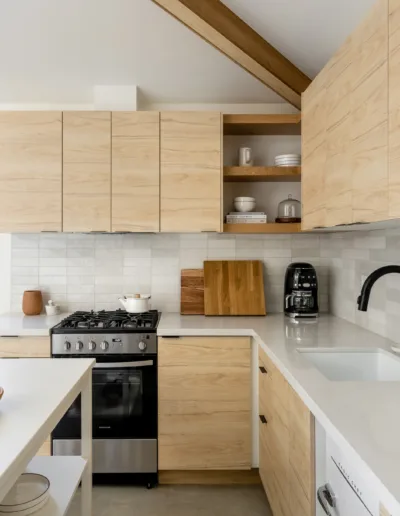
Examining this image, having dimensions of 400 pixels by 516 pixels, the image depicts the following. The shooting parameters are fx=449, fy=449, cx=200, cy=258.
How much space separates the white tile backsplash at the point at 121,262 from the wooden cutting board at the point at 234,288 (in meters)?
0.08

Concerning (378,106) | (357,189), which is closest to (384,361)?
(357,189)

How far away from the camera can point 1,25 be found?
2.43m

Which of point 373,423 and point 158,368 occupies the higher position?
point 373,423

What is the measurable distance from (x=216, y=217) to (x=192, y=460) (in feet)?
4.93

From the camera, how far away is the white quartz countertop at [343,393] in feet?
3.22

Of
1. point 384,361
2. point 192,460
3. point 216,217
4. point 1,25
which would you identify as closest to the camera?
point 384,361

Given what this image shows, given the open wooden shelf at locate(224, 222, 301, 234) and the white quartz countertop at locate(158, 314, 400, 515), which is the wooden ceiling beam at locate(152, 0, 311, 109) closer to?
the open wooden shelf at locate(224, 222, 301, 234)

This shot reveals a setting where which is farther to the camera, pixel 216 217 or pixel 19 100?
pixel 19 100

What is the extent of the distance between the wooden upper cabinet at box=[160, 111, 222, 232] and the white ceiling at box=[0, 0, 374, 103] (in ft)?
1.04

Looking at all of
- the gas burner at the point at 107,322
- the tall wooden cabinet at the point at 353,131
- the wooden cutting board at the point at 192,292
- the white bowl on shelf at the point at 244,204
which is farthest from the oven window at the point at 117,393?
the tall wooden cabinet at the point at 353,131

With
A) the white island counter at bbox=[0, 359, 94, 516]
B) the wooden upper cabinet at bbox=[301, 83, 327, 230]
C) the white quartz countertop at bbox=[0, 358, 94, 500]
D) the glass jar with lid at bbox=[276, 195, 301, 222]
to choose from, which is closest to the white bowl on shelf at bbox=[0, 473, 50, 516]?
the white island counter at bbox=[0, 359, 94, 516]

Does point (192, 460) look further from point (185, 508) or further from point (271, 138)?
point (271, 138)

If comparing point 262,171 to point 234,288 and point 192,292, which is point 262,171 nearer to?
point 234,288

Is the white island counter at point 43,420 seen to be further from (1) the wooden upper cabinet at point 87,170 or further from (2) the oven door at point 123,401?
(1) the wooden upper cabinet at point 87,170
